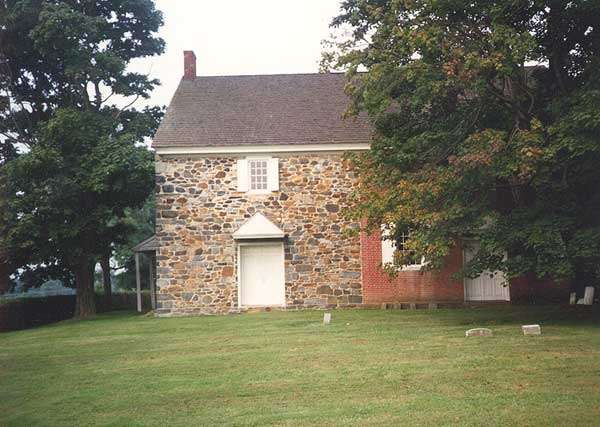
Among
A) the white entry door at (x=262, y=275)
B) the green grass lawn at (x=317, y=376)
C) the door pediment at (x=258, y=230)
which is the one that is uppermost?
the door pediment at (x=258, y=230)

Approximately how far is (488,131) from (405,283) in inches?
365

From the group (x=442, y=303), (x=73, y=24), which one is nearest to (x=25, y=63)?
(x=73, y=24)

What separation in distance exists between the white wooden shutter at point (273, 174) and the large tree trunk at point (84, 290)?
25.8 ft

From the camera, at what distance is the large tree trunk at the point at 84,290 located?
88.6 feet

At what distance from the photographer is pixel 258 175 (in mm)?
23938

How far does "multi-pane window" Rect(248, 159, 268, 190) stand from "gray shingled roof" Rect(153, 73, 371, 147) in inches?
27.1

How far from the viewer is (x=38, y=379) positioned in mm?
11852

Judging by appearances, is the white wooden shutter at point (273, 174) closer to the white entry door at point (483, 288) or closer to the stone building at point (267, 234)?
the stone building at point (267, 234)

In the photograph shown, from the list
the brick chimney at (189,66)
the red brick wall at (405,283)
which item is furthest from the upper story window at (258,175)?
the brick chimney at (189,66)

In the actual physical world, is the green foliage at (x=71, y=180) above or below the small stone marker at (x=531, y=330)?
Answer: above

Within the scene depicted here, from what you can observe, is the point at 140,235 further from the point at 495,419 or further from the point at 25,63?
the point at 495,419

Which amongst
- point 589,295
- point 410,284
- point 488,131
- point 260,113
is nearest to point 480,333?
point 488,131

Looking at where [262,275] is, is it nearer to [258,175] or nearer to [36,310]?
[258,175]

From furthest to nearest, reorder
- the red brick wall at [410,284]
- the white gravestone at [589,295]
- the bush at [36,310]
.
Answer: the bush at [36,310], the red brick wall at [410,284], the white gravestone at [589,295]
